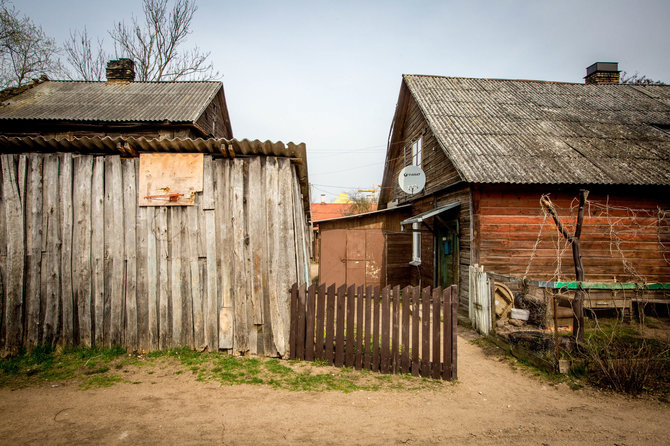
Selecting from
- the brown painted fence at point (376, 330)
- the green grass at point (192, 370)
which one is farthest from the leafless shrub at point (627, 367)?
the green grass at point (192, 370)

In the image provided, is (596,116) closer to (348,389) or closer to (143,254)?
(348,389)

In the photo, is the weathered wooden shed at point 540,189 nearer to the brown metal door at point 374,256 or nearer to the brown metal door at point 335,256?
the brown metal door at point 374,256

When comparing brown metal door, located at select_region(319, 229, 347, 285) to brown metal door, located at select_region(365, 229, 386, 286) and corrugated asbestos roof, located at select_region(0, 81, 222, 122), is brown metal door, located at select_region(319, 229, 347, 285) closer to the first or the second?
brown metal door, located at select_region(365, 229, 386, 286)

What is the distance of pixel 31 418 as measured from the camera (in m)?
3.29

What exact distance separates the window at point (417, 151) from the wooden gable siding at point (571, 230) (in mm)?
4629

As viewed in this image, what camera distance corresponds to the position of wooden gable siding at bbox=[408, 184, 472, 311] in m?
8.59

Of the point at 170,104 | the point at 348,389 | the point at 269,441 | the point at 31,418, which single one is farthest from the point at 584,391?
the point at 170,104

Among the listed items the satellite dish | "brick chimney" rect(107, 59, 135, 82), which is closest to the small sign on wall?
the satellite dish

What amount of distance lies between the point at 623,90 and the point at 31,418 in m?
20.6

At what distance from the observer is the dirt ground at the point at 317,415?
3.07m

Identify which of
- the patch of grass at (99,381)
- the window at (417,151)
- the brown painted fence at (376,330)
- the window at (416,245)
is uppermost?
the window at (417,151)

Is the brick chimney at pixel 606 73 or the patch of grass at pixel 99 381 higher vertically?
the brick chimney at pixel 606 73

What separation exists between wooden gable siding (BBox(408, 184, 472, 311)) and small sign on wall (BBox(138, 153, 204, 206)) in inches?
268

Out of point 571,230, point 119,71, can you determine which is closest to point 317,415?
point 571,230
